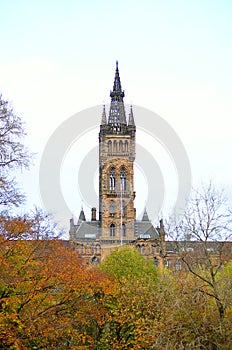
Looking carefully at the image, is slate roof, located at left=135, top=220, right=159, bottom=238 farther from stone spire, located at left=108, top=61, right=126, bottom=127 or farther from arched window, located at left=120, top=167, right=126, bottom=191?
stone spire, located at left=108, top=61, right=126, bottom=127

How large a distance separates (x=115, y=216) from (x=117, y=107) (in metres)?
19.9

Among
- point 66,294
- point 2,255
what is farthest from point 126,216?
point 2,255

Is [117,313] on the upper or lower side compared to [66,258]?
lower

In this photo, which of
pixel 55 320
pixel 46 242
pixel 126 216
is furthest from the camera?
pixel 126 216

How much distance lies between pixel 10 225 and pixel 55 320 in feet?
18.7

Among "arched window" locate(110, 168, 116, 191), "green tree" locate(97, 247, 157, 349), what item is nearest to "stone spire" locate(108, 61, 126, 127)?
"arched window" locate(110, 168, 116, 191)

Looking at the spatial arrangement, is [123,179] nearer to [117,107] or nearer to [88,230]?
[88,230]

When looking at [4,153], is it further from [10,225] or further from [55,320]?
[55,320]

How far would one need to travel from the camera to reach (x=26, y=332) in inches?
821

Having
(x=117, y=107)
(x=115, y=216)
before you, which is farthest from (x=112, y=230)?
(x=117, y=107)

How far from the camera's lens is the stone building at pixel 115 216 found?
7844 cm

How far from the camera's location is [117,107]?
3442 inches

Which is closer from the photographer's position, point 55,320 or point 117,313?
point 55,320

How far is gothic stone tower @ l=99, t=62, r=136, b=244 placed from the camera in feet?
259
